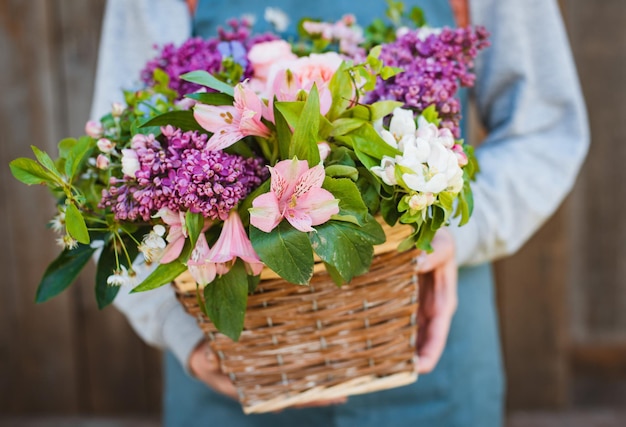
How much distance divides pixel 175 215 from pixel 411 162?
0.19 meters

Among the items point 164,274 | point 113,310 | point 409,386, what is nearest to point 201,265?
point 164,274

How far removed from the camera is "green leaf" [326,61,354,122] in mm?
570

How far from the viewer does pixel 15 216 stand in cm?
167

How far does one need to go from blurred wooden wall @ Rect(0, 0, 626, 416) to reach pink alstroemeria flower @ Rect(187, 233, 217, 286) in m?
1.14

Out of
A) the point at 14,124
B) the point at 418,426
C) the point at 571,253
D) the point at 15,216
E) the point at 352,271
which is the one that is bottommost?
the point at 418,426

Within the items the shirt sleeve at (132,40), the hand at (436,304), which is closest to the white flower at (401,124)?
the hand at (436,304)

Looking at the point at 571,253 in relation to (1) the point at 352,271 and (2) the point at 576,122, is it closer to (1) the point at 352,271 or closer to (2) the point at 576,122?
(2) the point at 576,122

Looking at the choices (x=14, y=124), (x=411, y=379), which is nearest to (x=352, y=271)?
(x=411, y=379)

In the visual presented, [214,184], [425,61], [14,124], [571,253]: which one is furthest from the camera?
[571,253]

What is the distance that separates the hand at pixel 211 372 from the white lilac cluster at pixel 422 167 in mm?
305

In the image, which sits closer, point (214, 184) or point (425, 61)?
point (214, 184)

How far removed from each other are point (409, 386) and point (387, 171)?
510mm

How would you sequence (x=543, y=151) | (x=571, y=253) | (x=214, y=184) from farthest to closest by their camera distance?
→ (x=571, y=253) → (x=543, y=151) → (x=214, y=184)

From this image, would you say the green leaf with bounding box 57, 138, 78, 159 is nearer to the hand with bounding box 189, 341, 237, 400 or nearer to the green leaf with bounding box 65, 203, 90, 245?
the green leaf with bounding box 65, 203, 90, 245
